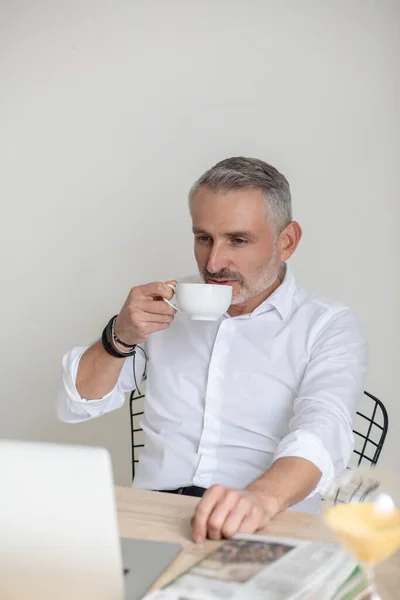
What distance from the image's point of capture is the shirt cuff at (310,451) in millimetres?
1443

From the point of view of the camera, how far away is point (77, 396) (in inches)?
73.4

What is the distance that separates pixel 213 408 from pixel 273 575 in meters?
0.93

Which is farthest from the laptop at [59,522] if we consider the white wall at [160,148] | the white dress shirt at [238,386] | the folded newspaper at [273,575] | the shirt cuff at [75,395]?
the white wall at [160,148]

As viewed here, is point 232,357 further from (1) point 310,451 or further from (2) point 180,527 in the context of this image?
(2) point 180,527

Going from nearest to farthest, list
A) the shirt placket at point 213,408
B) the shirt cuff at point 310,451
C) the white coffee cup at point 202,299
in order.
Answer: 1. the shirt cuff at point 310,451
2. the white coffee cup at point 202,299
3. the shirt placket at point 213,408

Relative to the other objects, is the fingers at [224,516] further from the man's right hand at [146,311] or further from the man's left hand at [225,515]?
the man's right hand at [146,311]

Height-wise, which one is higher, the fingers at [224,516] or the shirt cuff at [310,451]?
the fingers at [224,516]

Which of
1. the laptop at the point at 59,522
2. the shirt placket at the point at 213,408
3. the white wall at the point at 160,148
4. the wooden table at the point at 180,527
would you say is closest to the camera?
the laptop at the point at 59,522

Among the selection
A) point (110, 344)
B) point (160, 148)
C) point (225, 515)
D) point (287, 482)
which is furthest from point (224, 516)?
point (160, 148)

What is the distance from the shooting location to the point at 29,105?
9.19ft

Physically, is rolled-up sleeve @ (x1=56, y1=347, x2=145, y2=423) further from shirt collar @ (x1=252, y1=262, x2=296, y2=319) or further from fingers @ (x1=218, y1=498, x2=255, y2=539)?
fingers @ (x1=218, y1=498, x2=255, y2=539)

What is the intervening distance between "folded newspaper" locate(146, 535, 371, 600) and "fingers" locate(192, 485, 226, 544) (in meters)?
0.07

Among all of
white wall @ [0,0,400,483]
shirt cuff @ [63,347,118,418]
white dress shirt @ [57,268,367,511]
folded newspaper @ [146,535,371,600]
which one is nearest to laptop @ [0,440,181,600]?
folded newspaper @ [146,535,371,600]

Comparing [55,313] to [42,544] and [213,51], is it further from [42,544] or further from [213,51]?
[42,544]
